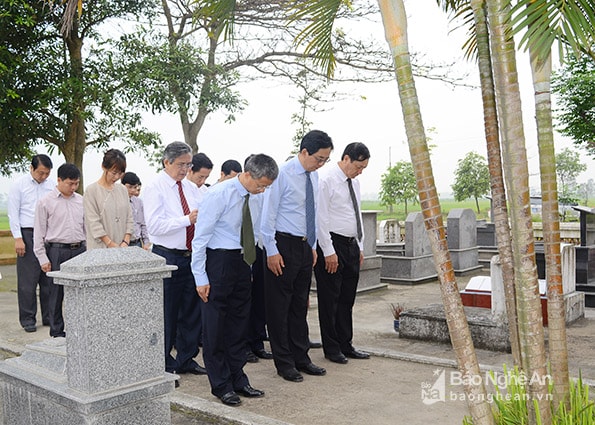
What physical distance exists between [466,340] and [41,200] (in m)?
5.34

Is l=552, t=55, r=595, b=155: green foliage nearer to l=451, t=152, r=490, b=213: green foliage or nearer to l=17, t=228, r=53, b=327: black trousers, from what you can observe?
l=17, t=228, r=53, b=327: black trousers

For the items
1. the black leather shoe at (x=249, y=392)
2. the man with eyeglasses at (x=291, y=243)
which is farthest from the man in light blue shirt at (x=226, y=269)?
the man with eyeglasses at (x=291, y=243)

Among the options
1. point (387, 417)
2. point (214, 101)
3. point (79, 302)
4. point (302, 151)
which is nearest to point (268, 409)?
point (387, 417)

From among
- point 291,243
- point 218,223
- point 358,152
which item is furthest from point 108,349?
point 358,152

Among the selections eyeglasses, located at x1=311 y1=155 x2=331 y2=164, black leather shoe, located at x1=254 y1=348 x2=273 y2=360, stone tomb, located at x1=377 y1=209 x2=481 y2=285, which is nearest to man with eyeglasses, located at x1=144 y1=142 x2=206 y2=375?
black leather shoe, located at x1=254 y1=348 x2=273 y2=360

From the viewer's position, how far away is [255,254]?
4898mm

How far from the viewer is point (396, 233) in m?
18.5

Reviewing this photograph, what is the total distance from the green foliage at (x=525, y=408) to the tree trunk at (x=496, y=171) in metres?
0.18

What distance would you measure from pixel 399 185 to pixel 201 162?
41224 millimetres

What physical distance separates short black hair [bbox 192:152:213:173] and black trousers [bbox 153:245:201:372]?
3.34 ft

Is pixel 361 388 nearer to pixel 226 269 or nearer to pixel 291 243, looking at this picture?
pixel 291 243

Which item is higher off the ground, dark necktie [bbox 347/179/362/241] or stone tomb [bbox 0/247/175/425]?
dark necktie [bbox 347/179/362/241]

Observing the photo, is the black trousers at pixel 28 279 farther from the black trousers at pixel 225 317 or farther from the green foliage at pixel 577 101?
the green foliage at pixel 577 101

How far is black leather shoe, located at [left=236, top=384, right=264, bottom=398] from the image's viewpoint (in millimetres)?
4871
